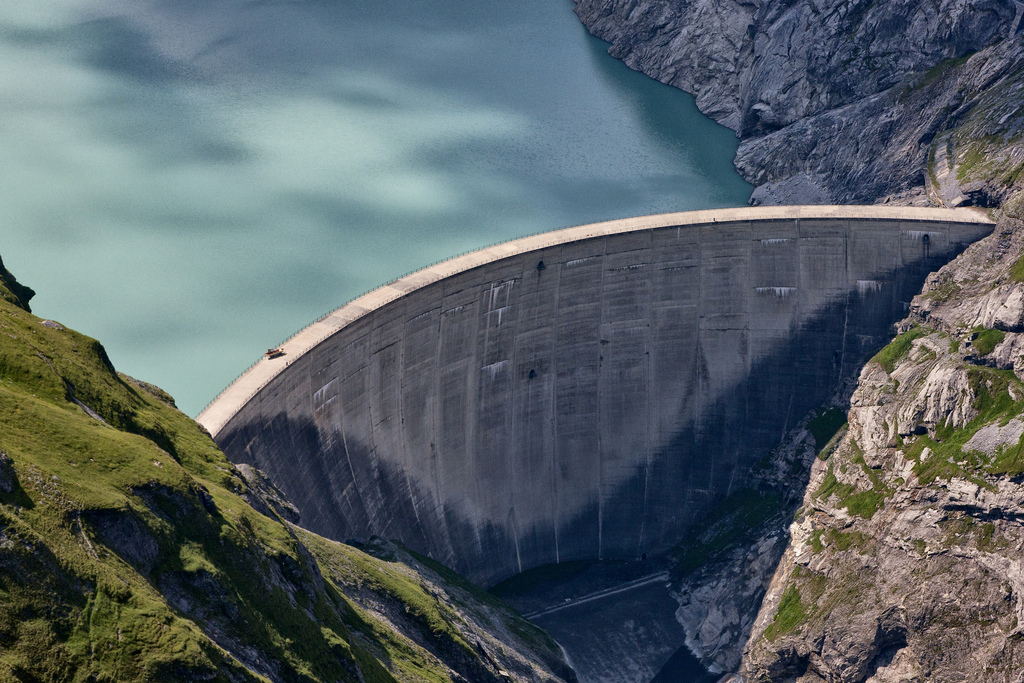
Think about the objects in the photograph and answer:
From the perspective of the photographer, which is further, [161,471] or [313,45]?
[313,45]

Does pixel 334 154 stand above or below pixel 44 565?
above

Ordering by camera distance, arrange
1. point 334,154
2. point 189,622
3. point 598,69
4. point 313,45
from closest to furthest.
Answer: point 189,622 < point 334,154 < point 313,45 < point 598,69

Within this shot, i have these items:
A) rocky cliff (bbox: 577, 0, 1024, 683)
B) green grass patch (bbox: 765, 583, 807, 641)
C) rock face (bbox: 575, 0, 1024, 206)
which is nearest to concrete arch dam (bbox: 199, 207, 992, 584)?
rocky cliff (bbox: 577, 0, 1024, 683)

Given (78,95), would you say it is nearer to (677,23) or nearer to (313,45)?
(313,45)

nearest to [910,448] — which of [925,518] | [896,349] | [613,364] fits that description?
[925,518]

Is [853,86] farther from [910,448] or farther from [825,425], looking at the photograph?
[910,448]

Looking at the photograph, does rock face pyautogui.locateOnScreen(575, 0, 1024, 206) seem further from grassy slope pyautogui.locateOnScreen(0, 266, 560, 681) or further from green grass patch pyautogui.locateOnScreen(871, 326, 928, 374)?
grassy slope pyautogui.locateOnScreen(0, 266, 560, 681)

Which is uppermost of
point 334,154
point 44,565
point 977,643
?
point 334,154

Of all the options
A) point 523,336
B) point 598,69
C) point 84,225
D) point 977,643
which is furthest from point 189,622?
point 598,69

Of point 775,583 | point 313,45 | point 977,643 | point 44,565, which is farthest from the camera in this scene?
point 313,45
